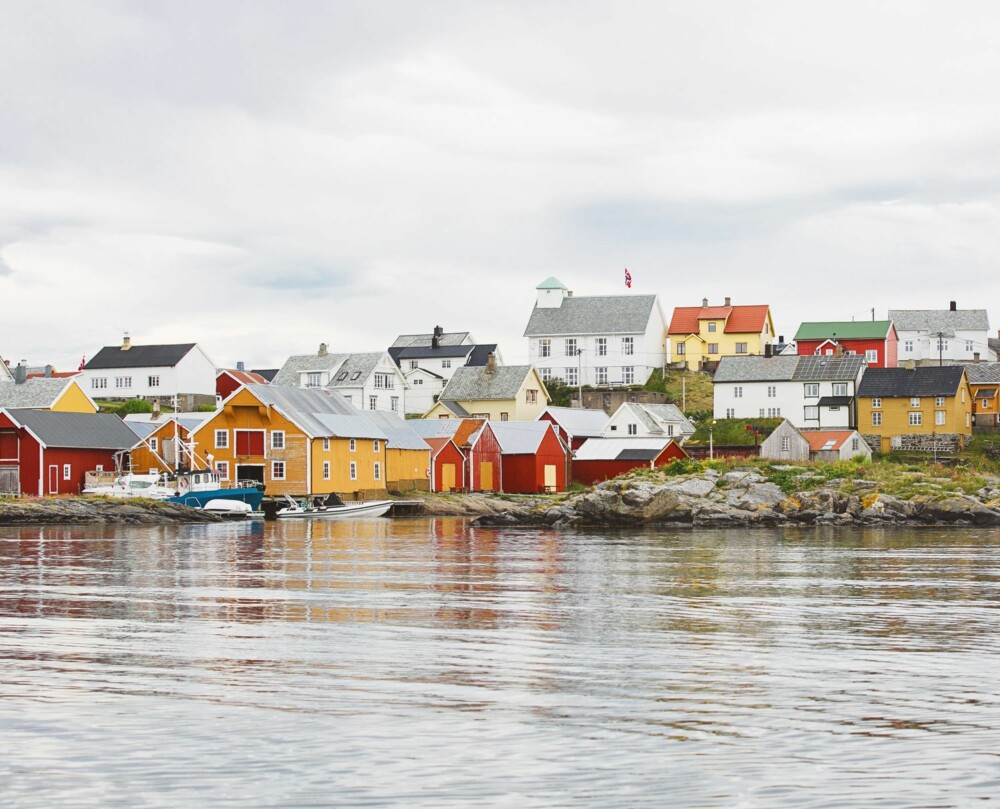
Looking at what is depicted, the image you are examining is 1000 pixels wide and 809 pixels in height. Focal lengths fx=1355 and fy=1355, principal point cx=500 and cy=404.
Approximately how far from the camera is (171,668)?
15250mm

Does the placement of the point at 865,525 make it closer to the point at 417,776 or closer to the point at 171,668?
the point at 171,668

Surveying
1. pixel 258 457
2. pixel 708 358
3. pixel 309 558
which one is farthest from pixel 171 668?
pixel 708 358

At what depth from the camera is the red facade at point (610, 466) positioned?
71.8 metres

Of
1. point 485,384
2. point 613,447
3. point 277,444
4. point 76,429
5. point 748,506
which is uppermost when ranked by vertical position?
point 485,384

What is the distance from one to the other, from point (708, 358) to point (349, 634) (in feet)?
265

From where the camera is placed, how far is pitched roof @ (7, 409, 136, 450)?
62.8 metres

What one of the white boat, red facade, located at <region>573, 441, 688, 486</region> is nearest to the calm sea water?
the white boat

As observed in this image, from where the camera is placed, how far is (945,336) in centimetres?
10406

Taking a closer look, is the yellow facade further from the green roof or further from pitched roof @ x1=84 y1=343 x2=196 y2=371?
pitched roof @ x1=84 y1=343 x2=196 y2=371

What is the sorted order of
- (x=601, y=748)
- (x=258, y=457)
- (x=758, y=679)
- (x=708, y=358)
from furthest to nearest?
1. (x=708, y=358)
2. (x=258, y=457)
3. (x=758, y=679)
4. (x=601, y=748)

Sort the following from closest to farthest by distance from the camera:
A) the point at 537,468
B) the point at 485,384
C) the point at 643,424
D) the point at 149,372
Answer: the point at 537,468 < the point at 643,424 < the point at 485,384 < the point at 149,372

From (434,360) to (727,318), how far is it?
21.7 m

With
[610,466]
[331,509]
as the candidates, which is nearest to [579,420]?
[610,466]

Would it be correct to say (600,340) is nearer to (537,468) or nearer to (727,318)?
(727,318)
